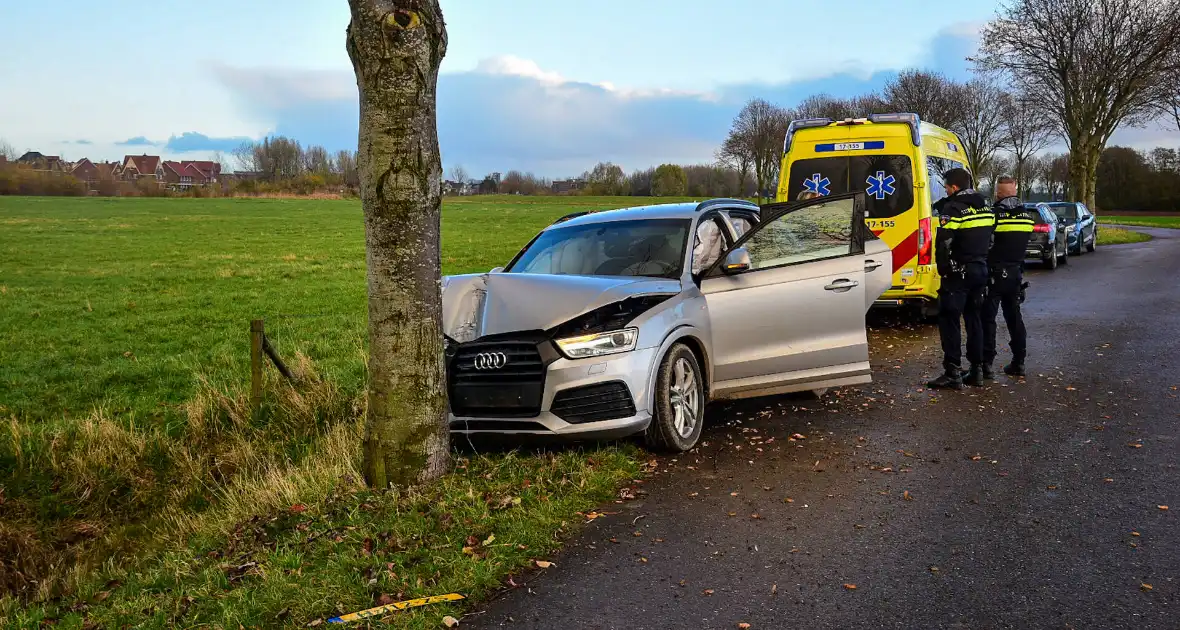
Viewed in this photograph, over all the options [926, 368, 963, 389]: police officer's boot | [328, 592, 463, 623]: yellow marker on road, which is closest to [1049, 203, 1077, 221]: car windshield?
[926, 368, 963, 389]: police officer's boot

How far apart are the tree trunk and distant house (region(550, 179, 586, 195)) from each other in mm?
86669

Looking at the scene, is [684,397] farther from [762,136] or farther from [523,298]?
[762,136]

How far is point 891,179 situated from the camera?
11141 mm

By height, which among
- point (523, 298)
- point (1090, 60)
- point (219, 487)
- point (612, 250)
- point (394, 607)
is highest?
point (1090, 60)

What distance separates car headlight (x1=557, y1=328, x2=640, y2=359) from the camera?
5.49 meters

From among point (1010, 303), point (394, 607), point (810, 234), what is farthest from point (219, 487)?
point (1010, 303)

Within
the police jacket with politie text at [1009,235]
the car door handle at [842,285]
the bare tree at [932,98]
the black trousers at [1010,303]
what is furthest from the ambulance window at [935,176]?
the bare tree at [932,98]

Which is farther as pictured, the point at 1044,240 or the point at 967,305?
the point at 1044,240

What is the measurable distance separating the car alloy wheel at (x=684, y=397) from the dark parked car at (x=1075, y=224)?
2196cm

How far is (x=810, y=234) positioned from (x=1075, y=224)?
22217 mm

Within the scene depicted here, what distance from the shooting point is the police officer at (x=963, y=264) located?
25.8 feet

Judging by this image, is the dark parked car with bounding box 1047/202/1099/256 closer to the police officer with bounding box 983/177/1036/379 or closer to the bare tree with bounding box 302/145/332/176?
the police officer with bounding box 983/177/1036/379

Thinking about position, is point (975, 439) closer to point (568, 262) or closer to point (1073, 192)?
point (568, 262)

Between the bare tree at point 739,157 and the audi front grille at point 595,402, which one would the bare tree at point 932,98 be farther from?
the audi front grille at point 595,402
